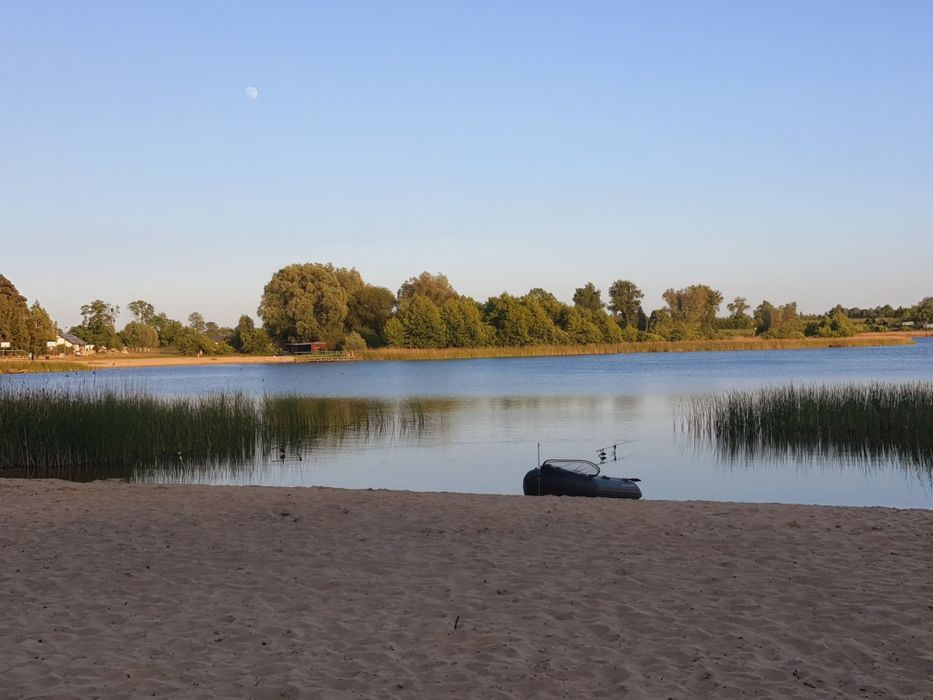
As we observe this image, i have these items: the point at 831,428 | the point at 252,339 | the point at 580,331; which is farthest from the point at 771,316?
the point at 831,428

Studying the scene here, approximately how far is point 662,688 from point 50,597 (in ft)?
14.4

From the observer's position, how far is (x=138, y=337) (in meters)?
122

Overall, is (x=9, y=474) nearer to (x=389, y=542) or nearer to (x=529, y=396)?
(x=389, y=542)

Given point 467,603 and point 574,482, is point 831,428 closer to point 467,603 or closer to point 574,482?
point 574,482

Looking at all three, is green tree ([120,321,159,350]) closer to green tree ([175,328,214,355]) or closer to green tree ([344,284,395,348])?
green tree ([175,328,214,355])

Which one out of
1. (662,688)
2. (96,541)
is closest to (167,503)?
(96,541)

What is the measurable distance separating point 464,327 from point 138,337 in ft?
176

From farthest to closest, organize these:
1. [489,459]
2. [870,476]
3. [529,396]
→ [529,396]
[489,459]
[870,476]

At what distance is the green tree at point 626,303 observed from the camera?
126875 mm

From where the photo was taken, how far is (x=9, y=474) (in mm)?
15453

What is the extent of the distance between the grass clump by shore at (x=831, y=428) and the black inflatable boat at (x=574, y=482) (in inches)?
241

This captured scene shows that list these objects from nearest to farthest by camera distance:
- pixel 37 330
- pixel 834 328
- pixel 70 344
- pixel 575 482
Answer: pixel 575 482, pixel 37 330, pixel 834 328, pixel 70 344

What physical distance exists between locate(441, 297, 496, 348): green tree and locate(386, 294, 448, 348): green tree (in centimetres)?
133

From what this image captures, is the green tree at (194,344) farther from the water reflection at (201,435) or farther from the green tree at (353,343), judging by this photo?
the water reflection at (201,435)
